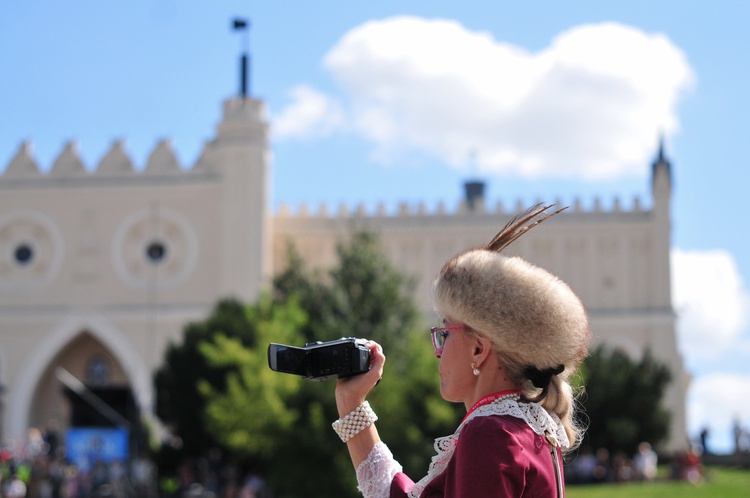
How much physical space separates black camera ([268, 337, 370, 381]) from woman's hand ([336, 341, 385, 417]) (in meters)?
0.08

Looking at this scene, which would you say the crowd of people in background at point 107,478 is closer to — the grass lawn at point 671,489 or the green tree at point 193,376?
the green tree at point 193,376

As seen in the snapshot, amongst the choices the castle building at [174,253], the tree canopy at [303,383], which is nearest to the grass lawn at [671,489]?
the tree canopy at [303,383]

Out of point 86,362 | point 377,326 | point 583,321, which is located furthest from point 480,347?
point 86,362

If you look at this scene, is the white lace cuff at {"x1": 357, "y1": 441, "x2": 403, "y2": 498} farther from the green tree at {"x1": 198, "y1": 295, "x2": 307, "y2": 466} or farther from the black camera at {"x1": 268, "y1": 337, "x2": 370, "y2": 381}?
the green tree at {"x1": 198, "y1": 295, "x2": 307, "y2": 466}

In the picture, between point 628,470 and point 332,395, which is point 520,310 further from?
point 628,470

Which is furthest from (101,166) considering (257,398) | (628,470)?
(628,470)

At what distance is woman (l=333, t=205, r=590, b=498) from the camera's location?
2.72m

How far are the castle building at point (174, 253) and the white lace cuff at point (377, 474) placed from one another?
35.0 metres

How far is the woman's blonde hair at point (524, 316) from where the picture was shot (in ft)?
9.34

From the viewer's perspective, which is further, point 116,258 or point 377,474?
point 116,258

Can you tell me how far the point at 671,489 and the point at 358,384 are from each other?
2018cm

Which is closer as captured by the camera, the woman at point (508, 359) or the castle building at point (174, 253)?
the woman at point (508, 359)

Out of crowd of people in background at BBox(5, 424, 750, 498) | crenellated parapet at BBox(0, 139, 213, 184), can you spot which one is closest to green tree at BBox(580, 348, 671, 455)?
crowd of people in background at BBox(5, 424, 750, 498)

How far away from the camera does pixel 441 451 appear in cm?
Result: 299
